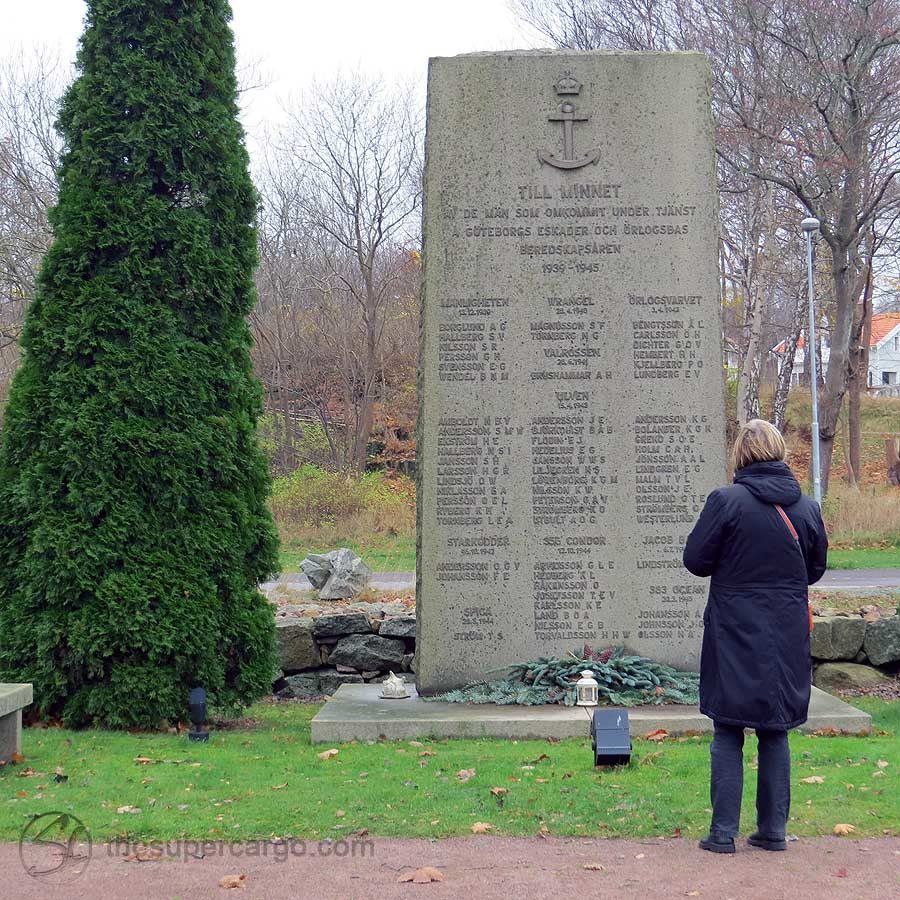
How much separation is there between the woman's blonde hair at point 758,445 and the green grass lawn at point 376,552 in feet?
47.7

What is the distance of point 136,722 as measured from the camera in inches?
326

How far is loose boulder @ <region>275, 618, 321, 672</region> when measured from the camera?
10.9m

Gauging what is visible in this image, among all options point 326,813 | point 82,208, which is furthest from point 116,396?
point 326,813

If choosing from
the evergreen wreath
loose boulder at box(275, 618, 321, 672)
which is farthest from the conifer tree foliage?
loose boulder at box(275, 618, 321, 672)

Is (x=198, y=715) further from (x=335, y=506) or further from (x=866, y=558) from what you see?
(x=335, y=506)

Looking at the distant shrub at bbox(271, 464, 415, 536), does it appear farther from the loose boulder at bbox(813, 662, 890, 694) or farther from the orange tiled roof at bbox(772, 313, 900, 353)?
the orange tiled roof at bbox(772, 313, 900, 353)

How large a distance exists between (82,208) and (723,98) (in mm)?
21601

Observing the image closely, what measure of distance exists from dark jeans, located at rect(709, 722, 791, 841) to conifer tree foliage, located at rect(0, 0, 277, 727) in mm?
4464

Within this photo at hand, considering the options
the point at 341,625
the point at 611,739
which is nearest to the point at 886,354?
the point at 341,625

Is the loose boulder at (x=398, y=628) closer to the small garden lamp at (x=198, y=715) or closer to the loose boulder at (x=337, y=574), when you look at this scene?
the loose boulder at (x=337, y=574)

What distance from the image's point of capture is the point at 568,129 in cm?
893

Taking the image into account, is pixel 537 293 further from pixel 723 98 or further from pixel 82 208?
pixel 723 98

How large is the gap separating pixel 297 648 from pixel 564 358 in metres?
4.09

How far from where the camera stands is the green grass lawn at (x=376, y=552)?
788 inches
